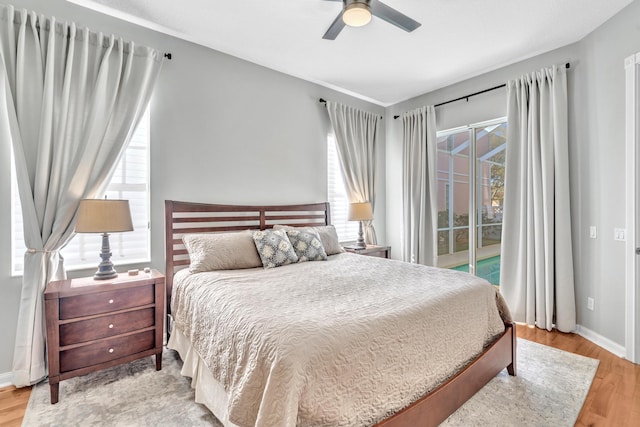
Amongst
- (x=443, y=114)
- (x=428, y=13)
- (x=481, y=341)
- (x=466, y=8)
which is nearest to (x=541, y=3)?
(x=466, y=8)

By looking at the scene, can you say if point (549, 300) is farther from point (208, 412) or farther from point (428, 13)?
point (208, 412)

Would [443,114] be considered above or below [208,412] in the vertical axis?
above

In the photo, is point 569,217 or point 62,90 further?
point 569,217

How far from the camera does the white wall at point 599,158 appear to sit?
274 cm

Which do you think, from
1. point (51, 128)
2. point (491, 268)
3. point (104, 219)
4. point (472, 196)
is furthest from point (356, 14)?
point (491, 268)

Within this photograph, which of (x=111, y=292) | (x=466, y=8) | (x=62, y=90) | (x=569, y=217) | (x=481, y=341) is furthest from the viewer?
(x=569, y=217)

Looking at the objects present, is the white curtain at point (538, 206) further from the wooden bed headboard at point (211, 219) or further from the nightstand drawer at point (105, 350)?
the nightstand drawer at point (105, 350)

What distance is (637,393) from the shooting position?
6.99ft

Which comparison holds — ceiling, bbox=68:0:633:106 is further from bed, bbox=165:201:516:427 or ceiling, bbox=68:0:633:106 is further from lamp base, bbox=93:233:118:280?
bed, bbox=165:201:516:427

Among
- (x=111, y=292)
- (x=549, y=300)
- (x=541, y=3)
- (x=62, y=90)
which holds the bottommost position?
(x=549, y=300)

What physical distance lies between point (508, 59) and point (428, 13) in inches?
58.3

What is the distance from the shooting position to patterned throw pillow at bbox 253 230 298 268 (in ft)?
9.21

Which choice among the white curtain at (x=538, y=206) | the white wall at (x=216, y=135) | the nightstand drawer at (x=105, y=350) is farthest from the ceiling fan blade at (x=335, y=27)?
the nightstand drawer at (x=105, y=350)

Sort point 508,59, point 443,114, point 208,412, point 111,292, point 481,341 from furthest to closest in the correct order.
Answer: point 443,114 → point 508,59 → point 111,292 → point 481,341 → point 208,412
